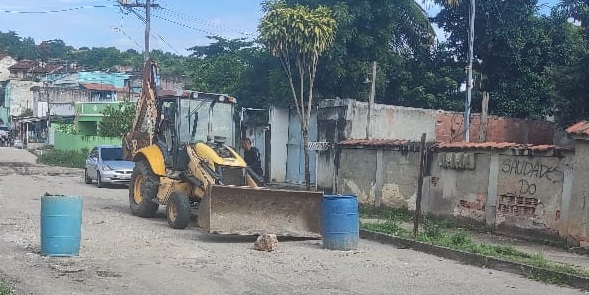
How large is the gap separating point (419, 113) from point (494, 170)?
10870 millimetres

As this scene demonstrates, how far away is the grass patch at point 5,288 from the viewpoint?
7.38 m

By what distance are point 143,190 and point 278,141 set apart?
12.1 metres

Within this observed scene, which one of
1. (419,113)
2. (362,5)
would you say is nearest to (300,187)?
(419,113)

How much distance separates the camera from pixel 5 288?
761 centimetres

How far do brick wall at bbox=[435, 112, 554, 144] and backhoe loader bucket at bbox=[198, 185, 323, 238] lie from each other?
1425 centimetres

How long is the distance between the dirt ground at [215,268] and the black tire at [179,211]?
8.3 inches

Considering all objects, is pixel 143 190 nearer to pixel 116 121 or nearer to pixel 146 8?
pixel 146 8

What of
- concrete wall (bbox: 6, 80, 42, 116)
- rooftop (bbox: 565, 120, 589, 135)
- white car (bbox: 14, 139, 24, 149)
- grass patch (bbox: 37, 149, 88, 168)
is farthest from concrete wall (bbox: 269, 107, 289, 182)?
concrete wall (bbox: 6, 80, 42, 116)

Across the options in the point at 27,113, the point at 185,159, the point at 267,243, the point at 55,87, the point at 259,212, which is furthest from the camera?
the point at 27,113

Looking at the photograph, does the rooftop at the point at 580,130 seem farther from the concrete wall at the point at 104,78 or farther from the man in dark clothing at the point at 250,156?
the concrete wall at the point at 104,78

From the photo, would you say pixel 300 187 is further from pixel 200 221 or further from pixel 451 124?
pixel 200 221

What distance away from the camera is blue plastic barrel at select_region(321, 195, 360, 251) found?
12203mm

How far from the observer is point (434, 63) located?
32.1 meters

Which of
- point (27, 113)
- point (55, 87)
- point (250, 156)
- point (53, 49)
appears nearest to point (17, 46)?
point (53, 49)
